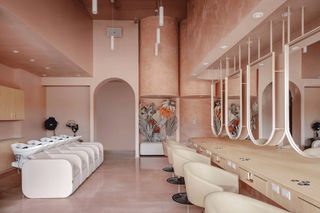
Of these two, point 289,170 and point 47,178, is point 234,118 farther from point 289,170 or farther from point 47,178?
point 47,178

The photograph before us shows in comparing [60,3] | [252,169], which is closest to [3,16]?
[60,3]

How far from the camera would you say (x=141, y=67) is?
9.59 meters

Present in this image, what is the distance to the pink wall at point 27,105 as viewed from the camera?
292 inches

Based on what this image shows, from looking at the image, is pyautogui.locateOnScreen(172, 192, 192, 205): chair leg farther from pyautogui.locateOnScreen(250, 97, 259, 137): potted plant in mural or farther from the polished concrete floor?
pyautogui.locateOnScreen(250, 97, 259, 137): potted plant in mural

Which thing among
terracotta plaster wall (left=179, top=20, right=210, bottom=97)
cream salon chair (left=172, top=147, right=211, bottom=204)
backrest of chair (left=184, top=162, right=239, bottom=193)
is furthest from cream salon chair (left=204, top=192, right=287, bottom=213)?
terracotta plaster wall (left=179, top=20, right=210, bottom=97)

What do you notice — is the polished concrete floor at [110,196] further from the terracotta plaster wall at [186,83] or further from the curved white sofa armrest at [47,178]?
the terracotta plaster wall at [186,83]

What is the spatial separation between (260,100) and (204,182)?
268 centimetres

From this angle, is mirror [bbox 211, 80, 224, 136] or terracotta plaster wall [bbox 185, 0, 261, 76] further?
mirror [bbox 211, 80, 224, 136]

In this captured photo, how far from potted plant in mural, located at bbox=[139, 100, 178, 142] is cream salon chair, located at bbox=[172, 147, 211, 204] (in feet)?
16.9

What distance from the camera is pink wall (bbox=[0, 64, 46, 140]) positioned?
742 cm

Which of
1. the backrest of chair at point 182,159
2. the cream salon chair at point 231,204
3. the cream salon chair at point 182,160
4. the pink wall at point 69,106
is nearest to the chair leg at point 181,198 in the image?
the cream salon chair at point 182,160

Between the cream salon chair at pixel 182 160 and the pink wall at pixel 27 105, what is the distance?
4.93m

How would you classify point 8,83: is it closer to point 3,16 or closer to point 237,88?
point 3,16

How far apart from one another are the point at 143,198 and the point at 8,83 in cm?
502
